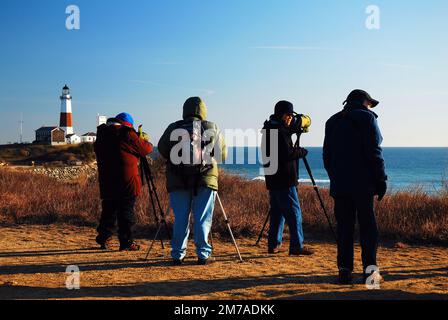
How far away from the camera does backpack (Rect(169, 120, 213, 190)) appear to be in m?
5.66

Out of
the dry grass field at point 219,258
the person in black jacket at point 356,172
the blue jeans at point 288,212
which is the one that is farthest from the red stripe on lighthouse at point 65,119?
the person in black jacket at point 356,172

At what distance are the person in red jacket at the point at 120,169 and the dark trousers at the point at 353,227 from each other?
2875mm

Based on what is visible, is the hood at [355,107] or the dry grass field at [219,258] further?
the hood at [355,107]

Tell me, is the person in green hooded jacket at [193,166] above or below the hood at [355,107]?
below

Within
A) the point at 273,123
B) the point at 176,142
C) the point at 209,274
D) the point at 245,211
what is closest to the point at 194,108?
the point at 176,142

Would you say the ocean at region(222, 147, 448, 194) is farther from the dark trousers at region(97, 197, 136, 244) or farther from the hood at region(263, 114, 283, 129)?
the dark trousers at region(97, 197, 136, 244)

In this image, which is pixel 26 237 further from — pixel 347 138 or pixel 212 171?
pixel 347 138

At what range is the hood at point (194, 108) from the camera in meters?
5.72

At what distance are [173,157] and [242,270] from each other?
4.99 feet

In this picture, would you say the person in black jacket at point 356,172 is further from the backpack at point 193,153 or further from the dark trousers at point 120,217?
the dark trousers at point 120,217

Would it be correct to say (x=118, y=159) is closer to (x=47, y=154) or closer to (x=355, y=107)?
(x=355, y=107)

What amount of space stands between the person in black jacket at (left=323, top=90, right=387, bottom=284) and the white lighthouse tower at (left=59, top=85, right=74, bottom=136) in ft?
178

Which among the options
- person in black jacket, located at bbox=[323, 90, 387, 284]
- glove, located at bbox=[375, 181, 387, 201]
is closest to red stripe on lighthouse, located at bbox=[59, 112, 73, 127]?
person in black jacket, located at bbox=[323, 90, 387, 284]

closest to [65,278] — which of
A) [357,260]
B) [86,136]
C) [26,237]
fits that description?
[26,237]
